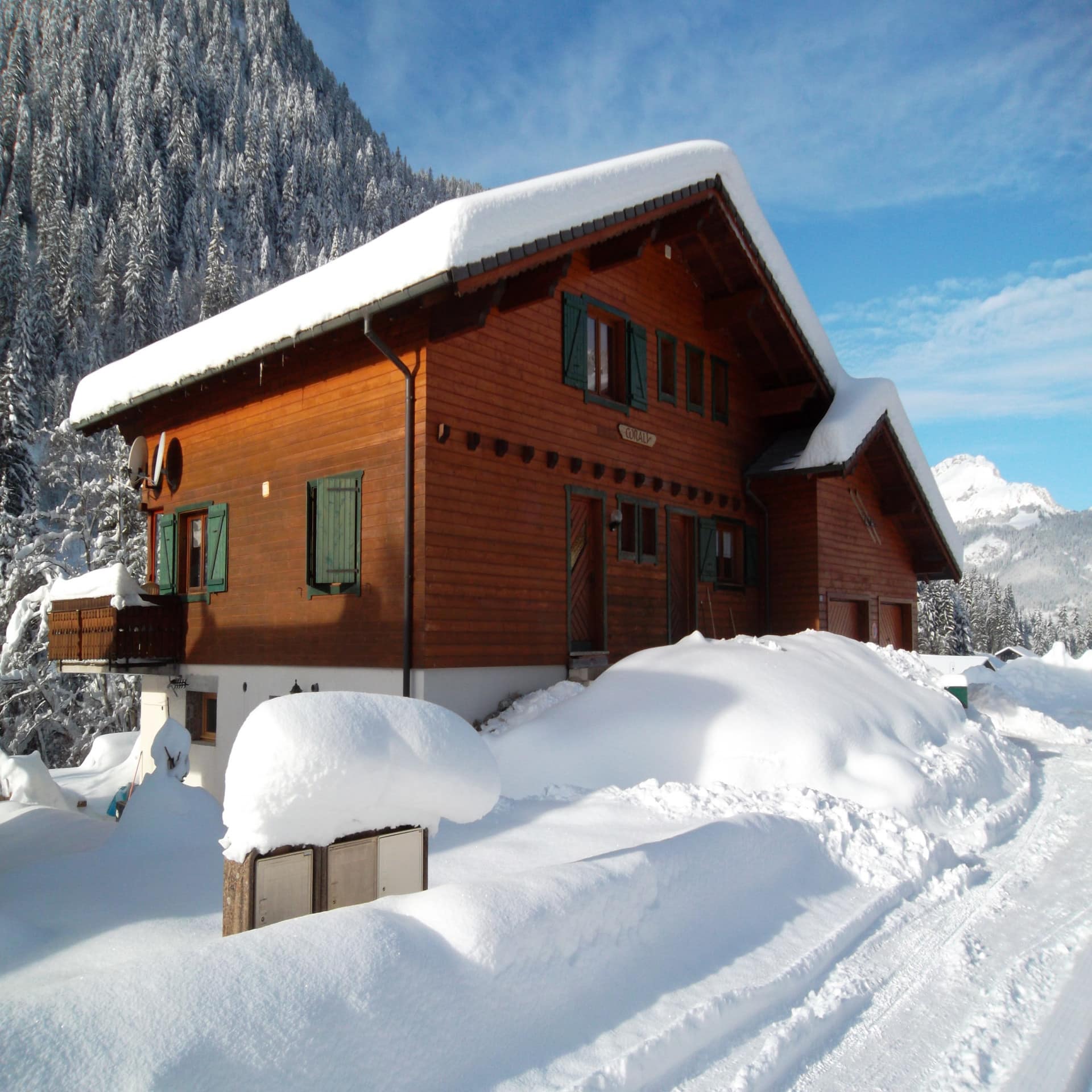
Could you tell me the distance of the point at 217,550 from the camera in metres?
13.3

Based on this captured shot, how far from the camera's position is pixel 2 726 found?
90.4 ft

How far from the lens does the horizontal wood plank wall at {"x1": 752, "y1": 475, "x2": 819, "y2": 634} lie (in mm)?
Result: 15586

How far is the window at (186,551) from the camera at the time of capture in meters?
13.5

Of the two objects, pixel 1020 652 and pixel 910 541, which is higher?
pixel 910 541

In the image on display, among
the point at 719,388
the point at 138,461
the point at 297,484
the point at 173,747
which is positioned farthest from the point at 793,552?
the point at 138,461

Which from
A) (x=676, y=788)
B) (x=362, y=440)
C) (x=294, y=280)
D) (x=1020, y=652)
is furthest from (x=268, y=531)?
(x=1020, y=652)

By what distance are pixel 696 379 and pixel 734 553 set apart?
3130 mm

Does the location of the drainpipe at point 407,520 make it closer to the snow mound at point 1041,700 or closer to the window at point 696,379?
the window at point 696,379

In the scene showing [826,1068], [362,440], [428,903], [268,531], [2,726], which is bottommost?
[2,726]

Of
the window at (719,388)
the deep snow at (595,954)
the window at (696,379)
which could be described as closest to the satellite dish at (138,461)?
the deep snow at (595,954)

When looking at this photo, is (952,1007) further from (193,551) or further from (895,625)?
(895,625)

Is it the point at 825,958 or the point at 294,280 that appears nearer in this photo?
the point at 825,958

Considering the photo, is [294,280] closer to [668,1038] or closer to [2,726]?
[668,1038]

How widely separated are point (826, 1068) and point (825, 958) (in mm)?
1139
